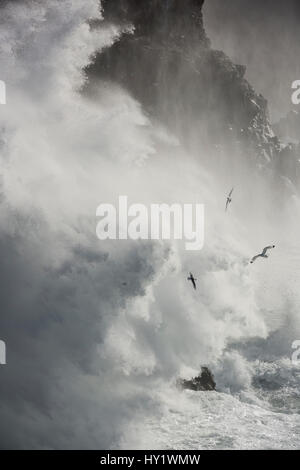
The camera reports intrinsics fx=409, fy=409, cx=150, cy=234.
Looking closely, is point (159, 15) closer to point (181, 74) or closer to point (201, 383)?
point (181, 74)

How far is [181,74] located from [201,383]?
3753 inches

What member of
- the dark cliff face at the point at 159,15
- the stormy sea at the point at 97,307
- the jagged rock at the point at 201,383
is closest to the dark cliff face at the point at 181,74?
the dark cliff face at the point at 159,15

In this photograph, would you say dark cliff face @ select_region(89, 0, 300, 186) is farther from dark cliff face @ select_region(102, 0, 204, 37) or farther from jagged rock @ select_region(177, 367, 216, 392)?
jagged rock @ select_region(177, 367, 216, 392)

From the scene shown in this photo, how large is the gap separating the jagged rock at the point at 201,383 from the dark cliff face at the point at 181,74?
6513 cm

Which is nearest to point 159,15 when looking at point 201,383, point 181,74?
point 181,74

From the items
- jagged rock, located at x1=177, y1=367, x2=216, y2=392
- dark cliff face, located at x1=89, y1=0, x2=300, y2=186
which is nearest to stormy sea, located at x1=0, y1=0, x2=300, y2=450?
jagged rock, located at x1=177, y1=367, x2=216, y2=392

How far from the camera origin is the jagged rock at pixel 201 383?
74.3 feet

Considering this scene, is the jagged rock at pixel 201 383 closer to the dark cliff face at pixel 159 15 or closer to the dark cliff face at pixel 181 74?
the dark cliff face at pixel 181 74

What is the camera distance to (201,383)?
23.1 metres
